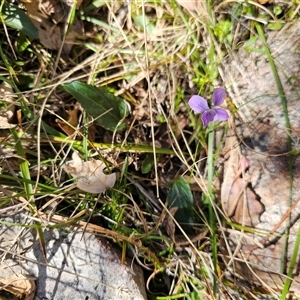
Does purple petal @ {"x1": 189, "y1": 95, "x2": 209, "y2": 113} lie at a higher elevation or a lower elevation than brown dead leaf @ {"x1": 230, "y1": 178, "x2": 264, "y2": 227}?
higher

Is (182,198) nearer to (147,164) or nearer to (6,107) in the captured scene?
(147,164)

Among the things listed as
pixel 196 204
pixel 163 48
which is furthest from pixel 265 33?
pixel 196 204

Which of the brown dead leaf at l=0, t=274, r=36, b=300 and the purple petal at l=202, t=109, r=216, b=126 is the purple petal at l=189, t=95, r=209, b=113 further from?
the brown dead leaf at l=0, t=274, r=36, b=300

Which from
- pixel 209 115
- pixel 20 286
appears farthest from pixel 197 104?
pixel 20 286

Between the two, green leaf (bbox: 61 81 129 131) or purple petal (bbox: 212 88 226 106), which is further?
green leaf (bbox: 61 81 129 131)

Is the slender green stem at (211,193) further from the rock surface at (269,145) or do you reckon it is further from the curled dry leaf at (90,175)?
the curled dry leaf at (90,175)

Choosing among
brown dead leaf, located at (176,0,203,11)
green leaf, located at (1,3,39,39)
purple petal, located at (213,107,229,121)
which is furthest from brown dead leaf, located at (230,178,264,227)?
green leaf, located at (1,3,39,39)
